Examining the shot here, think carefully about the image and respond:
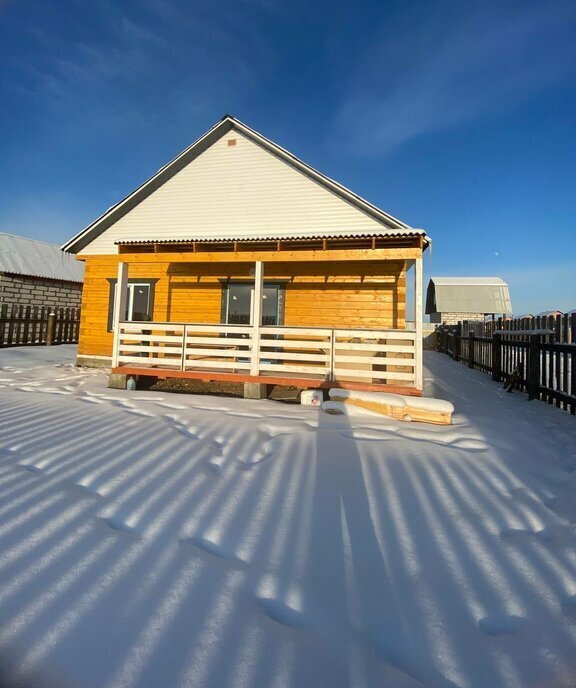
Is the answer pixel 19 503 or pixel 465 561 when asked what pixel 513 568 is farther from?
pixel 19 503

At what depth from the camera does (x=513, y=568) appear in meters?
2.22

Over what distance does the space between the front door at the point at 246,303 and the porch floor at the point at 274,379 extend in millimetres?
2339

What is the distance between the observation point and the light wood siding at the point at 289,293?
9250 mm

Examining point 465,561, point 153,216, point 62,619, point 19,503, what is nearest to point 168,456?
point 19,503

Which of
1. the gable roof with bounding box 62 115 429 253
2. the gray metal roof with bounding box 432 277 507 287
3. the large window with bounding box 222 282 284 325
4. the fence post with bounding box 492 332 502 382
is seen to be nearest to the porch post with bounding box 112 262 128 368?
the gable roof with bounding box 62 115 429 253

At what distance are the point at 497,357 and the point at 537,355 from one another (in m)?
2.91

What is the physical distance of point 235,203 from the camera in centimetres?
1073

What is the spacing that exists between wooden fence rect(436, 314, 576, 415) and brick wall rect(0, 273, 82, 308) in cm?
1997

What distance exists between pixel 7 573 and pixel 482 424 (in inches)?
217

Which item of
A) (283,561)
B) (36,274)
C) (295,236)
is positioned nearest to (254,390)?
(295,236)

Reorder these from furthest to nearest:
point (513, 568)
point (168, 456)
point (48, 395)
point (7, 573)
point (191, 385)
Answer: point (191, 385), point (48, 395), point (168, 456), point (513, 568), point (7, 573)

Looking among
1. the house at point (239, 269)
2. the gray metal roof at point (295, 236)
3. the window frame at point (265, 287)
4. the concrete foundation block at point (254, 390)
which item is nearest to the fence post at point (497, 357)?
the house at point (239, 269)

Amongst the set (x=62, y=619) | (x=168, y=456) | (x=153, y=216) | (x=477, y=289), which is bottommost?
(x=62, y=619)

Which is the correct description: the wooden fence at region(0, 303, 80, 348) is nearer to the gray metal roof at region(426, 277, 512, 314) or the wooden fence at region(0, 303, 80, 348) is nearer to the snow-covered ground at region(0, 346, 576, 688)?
the snow-covered ground at region(0, 346, 576, 688)
